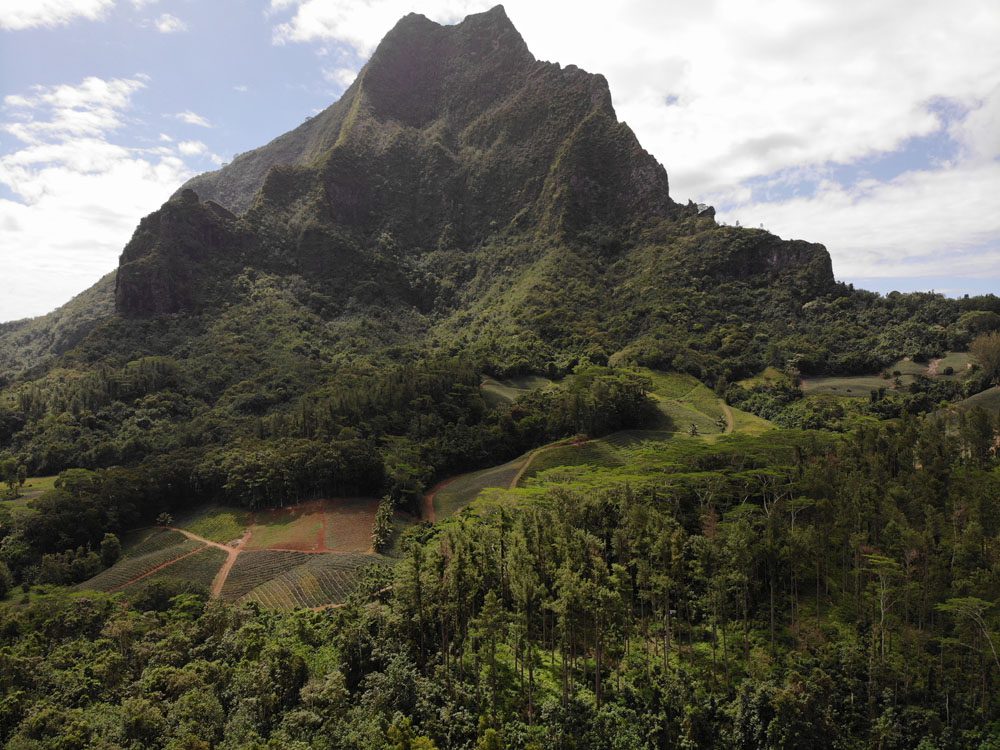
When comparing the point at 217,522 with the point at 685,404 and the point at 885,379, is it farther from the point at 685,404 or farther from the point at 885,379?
the point at 885,379

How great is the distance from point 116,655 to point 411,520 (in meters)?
33.6

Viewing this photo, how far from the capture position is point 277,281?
163875mm

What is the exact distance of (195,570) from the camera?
57844mm

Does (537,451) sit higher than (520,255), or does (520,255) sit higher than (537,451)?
(520,255)

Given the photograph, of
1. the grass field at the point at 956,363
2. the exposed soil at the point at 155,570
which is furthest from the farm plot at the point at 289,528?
the grass field at the point at 956,363

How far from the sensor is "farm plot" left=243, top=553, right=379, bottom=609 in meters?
51.0

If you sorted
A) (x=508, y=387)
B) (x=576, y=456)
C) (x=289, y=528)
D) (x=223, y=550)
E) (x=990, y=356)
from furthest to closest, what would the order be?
(x=508, y=387)
(x=990, y=356)
(x=576, y=456)
(x=289, y=528)
(x=223, y=550)

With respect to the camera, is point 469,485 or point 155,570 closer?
point 155,570

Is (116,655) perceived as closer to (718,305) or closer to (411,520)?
(411,520)

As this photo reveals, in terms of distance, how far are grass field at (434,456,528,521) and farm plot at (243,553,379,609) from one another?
14126mm

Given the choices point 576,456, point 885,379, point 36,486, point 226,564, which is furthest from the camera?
point 885,379

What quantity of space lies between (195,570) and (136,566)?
6.58 metres

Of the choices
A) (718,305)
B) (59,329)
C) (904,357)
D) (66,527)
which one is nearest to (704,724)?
(66,527)

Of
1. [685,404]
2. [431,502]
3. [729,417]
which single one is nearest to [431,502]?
[431,502]
